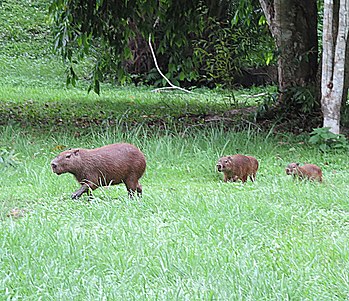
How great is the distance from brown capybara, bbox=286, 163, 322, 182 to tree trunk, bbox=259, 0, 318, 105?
15.1ft

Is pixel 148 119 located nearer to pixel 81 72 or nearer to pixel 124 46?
pixel 124 46

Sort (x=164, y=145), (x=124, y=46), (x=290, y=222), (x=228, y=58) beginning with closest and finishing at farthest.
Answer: (x=290, y=222), (x=164, y=145), (x=228, y=58), (x=124, y=46)

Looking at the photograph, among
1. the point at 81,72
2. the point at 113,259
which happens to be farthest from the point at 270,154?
the point at 81,72

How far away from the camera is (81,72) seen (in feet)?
70.2

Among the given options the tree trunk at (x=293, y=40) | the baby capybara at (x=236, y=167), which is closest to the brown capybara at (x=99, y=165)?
the baby capybara at (x=236, y=167)

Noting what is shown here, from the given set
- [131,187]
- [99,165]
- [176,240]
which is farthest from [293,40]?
[176,240]

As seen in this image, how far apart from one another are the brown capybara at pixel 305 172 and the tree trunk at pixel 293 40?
4.59 meters

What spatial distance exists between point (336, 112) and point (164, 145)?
2214 millimetres

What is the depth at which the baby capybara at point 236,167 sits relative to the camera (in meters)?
6.93

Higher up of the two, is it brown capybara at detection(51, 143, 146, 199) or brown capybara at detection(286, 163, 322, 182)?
brown capybara at detection(51, 143, 146, 199)

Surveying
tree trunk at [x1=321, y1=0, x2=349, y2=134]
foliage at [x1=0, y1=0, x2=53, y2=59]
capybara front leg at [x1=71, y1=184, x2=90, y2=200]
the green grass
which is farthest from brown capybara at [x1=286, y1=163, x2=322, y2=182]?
foliage at [x1=0, y1=0, x2=53, y2=59]

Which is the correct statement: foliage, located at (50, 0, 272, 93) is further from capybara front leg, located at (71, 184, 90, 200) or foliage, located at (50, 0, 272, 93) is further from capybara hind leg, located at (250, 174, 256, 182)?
capybara front leg, located at (71, 184, 90, 200)

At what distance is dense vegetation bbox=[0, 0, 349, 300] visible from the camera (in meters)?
3.64

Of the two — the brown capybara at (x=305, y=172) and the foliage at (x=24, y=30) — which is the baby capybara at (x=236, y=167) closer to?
the brown capybara at (x=305, y=172)
